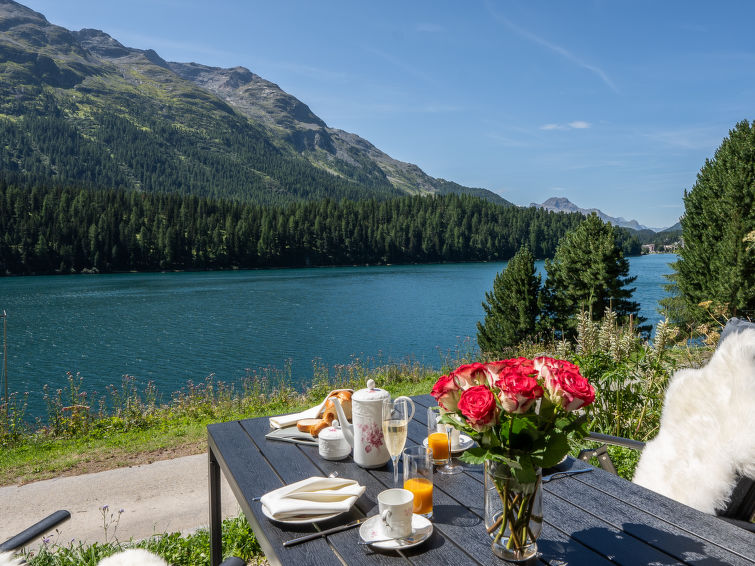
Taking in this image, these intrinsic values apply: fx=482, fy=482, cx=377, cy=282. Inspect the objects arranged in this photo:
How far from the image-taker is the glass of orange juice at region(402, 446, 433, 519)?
1516 millimetres

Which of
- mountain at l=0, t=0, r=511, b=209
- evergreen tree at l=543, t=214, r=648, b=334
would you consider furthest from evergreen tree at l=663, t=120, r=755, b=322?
mountain at l=0, t=0, r=511, b=209

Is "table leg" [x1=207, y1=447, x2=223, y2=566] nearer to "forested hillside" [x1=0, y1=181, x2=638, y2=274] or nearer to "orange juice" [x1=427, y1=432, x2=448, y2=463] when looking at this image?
"orange juice" [x1=427, y1=432, x2=448, y2=463]

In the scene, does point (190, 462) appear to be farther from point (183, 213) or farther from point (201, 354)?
point (183, 213)

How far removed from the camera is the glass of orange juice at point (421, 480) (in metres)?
1.52

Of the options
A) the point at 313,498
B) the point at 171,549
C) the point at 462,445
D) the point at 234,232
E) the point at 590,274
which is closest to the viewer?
the point at 313,498

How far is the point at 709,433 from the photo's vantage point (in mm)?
1945

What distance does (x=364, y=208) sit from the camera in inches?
3541

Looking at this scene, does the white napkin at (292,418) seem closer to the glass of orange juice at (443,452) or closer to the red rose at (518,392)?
the glass of orange juice at (443,452)

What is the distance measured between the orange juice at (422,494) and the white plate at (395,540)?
0.09 feet

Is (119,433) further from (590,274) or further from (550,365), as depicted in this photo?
(590,274)

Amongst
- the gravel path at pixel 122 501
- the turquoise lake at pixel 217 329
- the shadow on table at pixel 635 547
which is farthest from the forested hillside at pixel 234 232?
the shadow on table at pixel 635 547

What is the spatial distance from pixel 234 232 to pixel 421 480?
71047mm

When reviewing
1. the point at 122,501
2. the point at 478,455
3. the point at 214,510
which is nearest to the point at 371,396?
the point at 478,455

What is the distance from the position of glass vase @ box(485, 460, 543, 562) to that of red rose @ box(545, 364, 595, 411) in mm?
194
